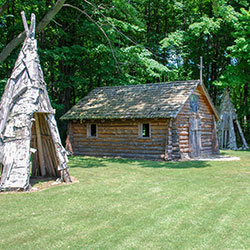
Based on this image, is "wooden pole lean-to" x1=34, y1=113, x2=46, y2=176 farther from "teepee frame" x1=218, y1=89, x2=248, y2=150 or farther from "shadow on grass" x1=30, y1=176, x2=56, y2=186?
"teepee frame" x1=218, y1=89, x2=248, y2=150

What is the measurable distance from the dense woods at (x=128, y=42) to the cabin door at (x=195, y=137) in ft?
15.6

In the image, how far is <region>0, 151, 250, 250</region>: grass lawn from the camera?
5.32 metres

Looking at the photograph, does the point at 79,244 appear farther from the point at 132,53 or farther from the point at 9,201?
the point at 132,53

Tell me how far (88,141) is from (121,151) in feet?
8.52

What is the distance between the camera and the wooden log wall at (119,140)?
1786cm

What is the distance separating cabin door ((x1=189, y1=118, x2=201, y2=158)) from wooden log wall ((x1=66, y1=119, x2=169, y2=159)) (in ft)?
7.38

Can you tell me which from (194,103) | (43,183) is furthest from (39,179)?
(194,103)

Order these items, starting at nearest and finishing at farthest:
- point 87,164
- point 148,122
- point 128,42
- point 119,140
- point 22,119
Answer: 1. point 22,119
2. point 87,164
3. point 148,122
4. point 119,140
5. point 128,42

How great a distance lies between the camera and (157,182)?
10.7 metres

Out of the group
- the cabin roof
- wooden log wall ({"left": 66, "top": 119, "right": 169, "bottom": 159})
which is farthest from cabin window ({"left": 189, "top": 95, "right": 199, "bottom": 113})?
wooden log wall ({"left": 66, "top": 119, "right": 169, "bottom": 159})

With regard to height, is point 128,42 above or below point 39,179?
above

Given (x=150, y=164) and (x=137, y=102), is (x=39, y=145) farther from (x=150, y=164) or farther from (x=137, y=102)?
(x=137, y=102)

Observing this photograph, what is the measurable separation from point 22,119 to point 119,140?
10293 millimetres

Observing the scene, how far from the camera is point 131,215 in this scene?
680 cm
